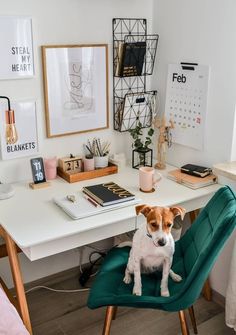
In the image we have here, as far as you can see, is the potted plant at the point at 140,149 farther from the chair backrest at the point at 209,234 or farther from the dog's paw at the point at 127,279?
the dog's paw at the point at 127,279

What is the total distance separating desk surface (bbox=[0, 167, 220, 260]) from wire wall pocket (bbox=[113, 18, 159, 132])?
0.43 m

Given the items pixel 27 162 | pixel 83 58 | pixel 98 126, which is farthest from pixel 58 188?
pixel 83 58

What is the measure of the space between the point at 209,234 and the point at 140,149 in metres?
Result: 0.83

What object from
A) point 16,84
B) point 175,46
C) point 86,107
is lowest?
point 86,107

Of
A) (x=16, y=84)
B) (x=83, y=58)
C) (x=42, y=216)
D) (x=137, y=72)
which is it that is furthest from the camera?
(x=137, y=72)

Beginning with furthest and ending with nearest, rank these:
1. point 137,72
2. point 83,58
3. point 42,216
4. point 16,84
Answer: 1. point 137,72
2. point 83,58
3. point 16,84
4. point 42,216

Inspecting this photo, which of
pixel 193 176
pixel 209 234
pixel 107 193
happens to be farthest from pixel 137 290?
pixel 193 176

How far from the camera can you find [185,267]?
1786 millimetres

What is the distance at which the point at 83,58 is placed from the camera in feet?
7.18

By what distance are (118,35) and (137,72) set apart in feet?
0.77

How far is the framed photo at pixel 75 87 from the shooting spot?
2.12 metres

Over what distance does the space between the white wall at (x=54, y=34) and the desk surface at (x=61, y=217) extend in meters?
0.18

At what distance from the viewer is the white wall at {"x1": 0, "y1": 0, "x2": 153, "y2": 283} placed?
2018 mm

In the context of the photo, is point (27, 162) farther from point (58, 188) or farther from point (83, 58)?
point (83, 58)
